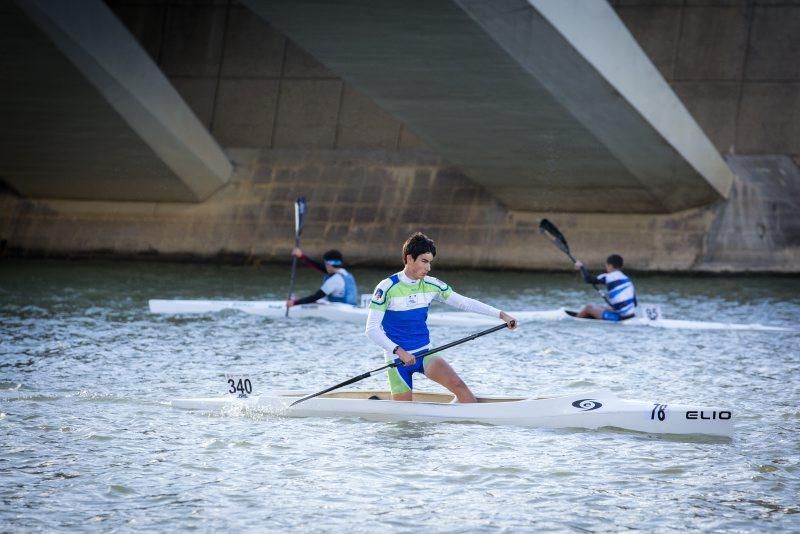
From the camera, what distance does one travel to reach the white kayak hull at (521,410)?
407 inches

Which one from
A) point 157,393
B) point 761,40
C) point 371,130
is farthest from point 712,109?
point 157,393

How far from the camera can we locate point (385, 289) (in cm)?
1062

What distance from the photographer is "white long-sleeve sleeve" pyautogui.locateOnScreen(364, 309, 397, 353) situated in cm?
1056

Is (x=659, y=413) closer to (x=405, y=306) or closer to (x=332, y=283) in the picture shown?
(x=405, y=306)

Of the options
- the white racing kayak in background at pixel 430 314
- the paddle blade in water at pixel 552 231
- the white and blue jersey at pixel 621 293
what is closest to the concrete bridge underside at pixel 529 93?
the paddle blade in water at pixel 552 231

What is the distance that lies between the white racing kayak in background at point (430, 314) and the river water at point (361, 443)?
359mm

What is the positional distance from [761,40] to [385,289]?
60.3ft

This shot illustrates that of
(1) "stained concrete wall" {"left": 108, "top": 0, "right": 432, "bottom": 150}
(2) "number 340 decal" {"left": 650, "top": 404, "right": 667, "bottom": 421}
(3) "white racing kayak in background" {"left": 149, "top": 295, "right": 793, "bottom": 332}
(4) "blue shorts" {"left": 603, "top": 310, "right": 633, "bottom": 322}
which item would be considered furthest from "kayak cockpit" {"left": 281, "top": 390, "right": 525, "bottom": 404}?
(1) "stained concrete wall" {"left": 108, "top": 0, "right": 432, "bottom": 150}

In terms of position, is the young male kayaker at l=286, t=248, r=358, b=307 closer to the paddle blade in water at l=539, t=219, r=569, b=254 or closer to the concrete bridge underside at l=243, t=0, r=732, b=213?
the paddle blade in water at l=539, t=219, r=569, b=254

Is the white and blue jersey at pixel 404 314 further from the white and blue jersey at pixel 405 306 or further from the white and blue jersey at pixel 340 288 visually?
the white and blue jersey at pixel 340 288

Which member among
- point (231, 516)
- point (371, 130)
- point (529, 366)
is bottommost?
point (231, 516)

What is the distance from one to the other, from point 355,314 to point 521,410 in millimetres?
8234

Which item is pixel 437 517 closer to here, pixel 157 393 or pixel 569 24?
pixel 157 393

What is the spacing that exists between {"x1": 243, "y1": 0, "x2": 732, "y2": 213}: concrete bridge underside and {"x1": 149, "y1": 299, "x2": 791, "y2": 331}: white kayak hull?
380 centimetres
